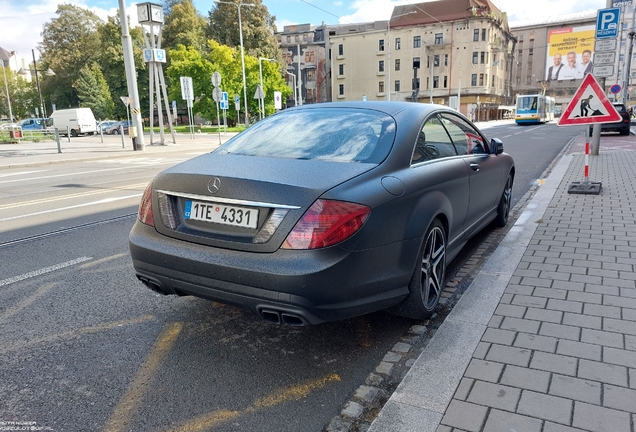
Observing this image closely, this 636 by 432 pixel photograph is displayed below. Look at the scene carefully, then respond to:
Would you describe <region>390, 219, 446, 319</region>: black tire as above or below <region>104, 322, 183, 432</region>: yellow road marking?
above

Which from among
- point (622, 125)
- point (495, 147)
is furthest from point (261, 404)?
point (622, 125)

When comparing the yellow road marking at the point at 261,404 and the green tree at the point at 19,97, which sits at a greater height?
the green tree at the point at 19,97

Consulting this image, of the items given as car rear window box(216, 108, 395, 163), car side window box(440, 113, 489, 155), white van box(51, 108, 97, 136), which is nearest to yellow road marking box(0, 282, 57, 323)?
car rear window box(216, 108, 395, 163)

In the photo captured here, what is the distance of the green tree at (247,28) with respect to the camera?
64.8m

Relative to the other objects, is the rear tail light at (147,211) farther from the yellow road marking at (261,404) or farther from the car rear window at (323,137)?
the yellow road marking at (261,404)

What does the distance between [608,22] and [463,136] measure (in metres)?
7.92

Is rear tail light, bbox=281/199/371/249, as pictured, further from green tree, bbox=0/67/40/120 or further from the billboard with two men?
the billboard with two men

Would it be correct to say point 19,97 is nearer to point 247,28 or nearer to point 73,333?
point 247,28

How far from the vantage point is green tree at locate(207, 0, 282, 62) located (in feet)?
213

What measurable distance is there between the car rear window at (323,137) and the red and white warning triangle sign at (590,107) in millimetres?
5398

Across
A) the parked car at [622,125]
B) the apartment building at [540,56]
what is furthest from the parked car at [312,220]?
the apartment building at [540,56]

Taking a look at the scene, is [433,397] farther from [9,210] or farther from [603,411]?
[9,210]

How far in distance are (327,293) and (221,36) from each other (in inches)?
2858

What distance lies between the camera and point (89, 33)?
222 feet
